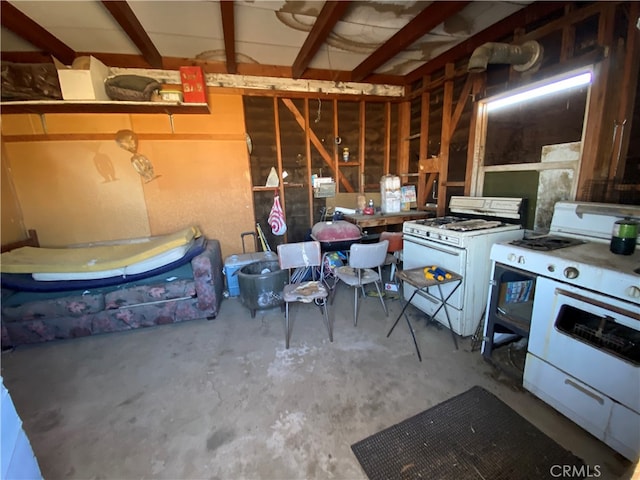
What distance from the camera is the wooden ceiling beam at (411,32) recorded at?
2100 millimetres

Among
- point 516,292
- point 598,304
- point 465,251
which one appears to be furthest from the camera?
point 465,251

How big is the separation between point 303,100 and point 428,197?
2.10 m

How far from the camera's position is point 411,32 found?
Result: 7.97 ft

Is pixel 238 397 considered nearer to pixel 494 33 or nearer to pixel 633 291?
pixel 633 291

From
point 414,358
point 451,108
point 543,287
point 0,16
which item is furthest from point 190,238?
point 451,108

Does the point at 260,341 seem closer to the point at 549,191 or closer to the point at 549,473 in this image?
the point at 549,473

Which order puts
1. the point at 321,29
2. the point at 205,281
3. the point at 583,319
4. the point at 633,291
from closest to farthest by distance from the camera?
the point at 633,291
the point at 583,319
the point at 321,29
the point at 205,281

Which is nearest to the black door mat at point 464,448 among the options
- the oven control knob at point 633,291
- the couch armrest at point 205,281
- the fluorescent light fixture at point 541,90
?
the oven control knob at point 633,291

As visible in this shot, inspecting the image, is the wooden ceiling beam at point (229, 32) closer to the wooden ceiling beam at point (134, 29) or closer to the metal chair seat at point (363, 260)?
the wooden ceiling beam at point (134, 29)

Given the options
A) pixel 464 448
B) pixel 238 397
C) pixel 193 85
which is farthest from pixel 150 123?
pixel 464 448

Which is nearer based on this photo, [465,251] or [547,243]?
[547,243]

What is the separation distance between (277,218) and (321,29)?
203 cm

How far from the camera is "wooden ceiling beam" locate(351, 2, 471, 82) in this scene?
210 centimetres

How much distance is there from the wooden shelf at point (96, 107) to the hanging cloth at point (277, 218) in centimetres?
132
